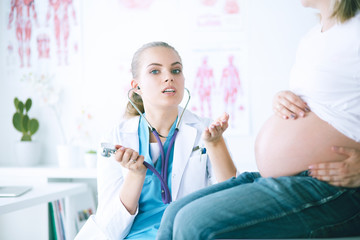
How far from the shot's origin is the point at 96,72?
261 centimetres

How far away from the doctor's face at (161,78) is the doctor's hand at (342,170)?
0.69 metres

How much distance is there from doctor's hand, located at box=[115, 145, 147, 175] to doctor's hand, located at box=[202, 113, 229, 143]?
26cm

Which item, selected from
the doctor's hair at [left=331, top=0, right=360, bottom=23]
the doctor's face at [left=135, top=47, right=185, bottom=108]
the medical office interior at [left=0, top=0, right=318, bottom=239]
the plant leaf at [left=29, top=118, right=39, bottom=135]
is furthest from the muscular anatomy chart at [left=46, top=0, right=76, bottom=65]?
the doctor's hair at [left=331, top=0, right=360, bottom=23]

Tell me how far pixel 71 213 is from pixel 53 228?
5.7 inches

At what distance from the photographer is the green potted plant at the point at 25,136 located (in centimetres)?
252

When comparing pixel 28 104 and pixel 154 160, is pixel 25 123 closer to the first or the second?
pixel 28 104

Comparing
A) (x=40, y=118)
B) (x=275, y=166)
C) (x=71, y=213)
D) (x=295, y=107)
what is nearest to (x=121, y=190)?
(x=275, y=166)

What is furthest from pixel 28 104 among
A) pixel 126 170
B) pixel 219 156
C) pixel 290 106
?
pixel 290 106

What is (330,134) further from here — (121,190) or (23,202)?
(23,202)

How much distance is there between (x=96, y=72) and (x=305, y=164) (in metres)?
1.95

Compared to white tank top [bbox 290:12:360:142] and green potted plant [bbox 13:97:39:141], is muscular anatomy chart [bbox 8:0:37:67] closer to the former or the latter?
green potted plant [bbox 13:97:39:141]

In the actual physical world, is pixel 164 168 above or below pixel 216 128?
below

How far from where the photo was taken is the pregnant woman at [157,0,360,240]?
0.85 metres

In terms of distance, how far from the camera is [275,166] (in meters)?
1.06
